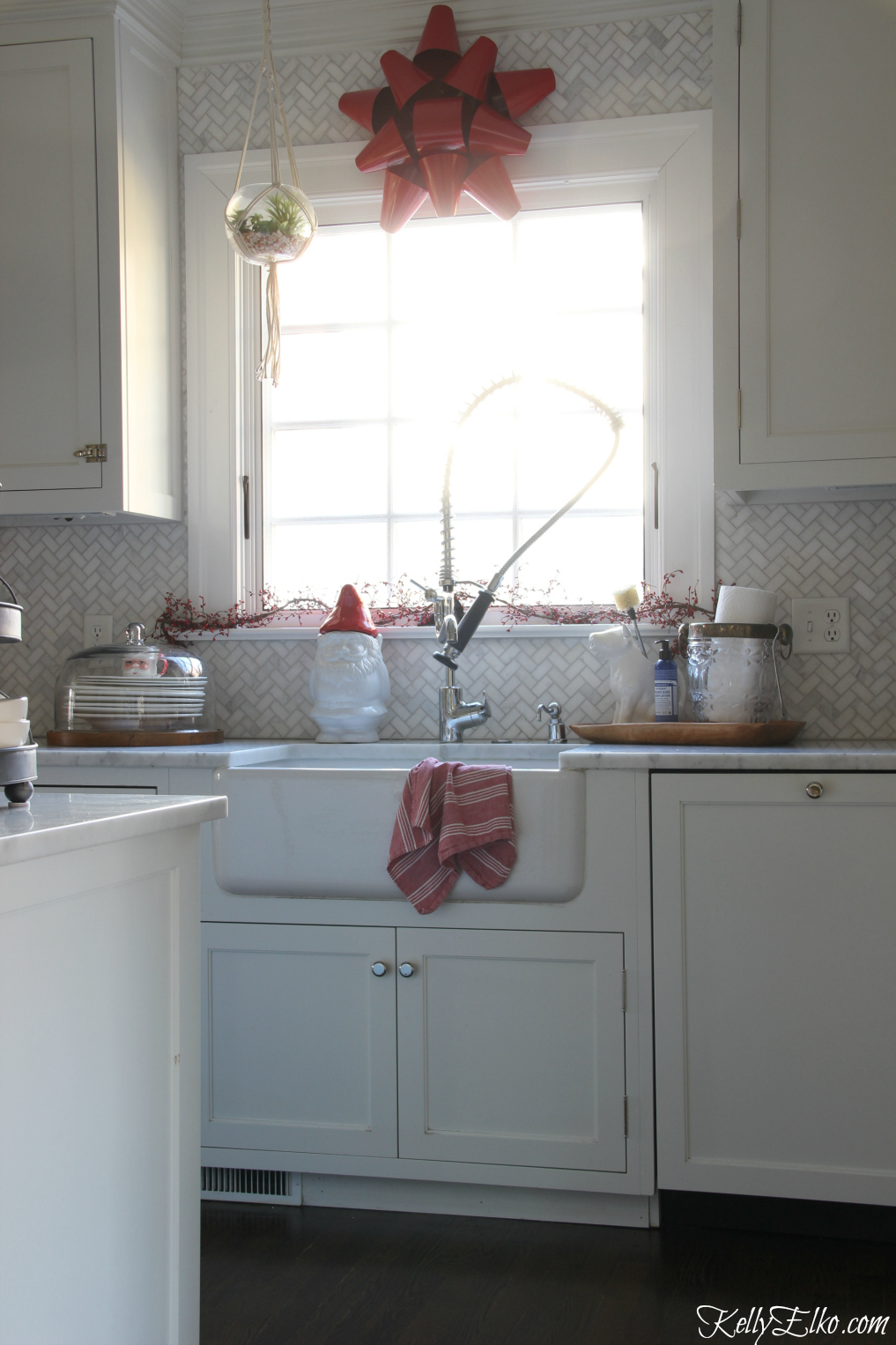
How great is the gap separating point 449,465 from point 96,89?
3.71ft

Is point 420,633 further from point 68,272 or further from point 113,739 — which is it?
point 68,272

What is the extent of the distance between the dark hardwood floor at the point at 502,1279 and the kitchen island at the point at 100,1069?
20.5 inches

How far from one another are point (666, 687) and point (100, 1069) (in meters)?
1.53

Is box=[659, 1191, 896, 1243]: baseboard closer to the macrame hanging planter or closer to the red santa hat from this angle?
the red santa hat

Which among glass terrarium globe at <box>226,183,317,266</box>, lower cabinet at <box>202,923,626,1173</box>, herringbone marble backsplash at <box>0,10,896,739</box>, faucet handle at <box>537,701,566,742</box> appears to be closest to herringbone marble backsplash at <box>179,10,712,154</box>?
herringbone marble backsplash at <box>0,10,896,739</box>

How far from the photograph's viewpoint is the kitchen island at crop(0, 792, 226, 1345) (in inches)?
37.8

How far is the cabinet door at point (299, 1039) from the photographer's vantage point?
2002 millimetres

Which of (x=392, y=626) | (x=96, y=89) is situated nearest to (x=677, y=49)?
(x=96, y=89)

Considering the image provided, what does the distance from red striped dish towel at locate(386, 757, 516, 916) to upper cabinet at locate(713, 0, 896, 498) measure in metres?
0.80

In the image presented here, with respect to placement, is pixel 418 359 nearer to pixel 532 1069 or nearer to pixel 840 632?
pixel 840 632

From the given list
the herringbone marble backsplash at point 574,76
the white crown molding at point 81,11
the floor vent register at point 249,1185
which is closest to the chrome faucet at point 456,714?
the floor vent register at point 249,1185

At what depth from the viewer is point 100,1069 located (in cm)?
109

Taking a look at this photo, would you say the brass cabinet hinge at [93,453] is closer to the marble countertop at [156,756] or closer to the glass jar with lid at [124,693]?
the glass jar with lid at [124,693]

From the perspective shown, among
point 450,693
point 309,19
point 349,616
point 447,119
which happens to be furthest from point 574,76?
point 450,693
